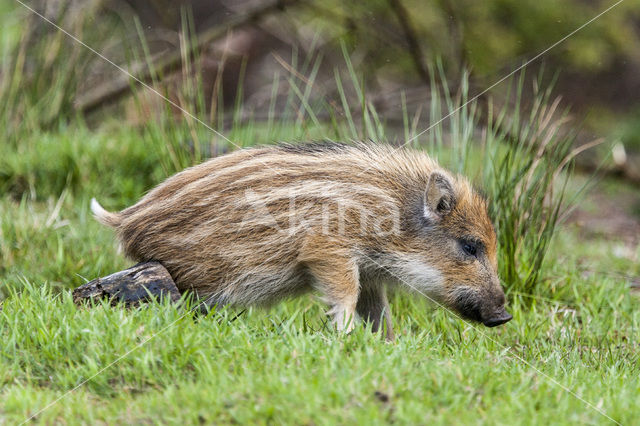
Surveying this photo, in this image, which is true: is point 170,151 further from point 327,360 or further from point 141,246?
point 327,360

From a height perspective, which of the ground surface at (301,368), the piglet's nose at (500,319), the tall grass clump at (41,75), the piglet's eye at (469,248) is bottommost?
the piglet's nose at (500,319)

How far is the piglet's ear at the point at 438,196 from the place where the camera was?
499cm

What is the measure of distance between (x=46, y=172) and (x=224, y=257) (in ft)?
11.8

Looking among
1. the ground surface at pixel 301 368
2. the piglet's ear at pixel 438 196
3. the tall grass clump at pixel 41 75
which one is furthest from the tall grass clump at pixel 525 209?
the tall grass clump at pixel 41 75

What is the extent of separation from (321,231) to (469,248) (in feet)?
3.39

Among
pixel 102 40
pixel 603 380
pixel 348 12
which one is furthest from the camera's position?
pixel 348 12

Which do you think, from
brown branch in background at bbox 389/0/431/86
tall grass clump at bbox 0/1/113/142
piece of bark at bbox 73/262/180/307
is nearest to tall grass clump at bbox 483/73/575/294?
piece of bark at bbox 73/262/180/307

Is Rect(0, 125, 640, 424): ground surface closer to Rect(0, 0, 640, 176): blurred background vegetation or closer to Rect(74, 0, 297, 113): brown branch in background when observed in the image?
Rect(0, 0, 640, 176): blurred background vegetation

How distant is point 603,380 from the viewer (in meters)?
4.23

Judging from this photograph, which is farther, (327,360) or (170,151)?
(170,151)

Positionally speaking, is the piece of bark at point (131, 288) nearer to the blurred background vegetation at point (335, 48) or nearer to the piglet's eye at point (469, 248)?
the piglet's eye at point (469, 248)

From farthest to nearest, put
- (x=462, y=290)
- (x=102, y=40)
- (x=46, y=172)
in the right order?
(x=102, y=40)
(x=46, y=172)
(x=462, y=290)

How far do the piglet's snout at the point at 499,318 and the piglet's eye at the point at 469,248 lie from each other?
0.40 meters

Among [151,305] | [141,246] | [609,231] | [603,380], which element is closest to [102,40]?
[141,246]
